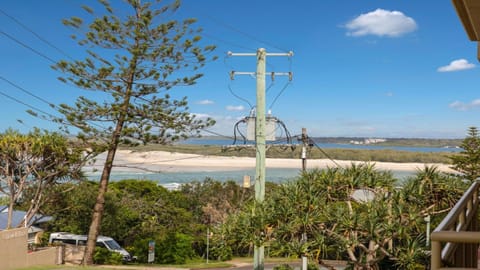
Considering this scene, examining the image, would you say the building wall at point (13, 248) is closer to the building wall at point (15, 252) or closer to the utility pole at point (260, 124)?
the building wall at point (15, 252)

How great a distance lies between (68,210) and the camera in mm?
19141

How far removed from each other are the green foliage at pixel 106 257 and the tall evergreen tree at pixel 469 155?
50.6 ft

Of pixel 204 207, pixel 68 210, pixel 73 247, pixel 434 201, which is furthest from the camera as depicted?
pixel 204 207

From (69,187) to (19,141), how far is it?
2.94 metres

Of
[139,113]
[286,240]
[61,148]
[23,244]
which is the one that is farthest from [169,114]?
[286,240]

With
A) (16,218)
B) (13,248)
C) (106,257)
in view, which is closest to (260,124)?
(13,248)

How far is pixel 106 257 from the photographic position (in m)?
17.2

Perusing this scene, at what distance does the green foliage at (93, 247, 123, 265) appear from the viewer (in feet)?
55.5

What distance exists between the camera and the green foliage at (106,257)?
16906 mm

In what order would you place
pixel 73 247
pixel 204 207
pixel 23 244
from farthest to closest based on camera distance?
1. pixel 204 207
2. pixel 73 247
3. pixel 23 244

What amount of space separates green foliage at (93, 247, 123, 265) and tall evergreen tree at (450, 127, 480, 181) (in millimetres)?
15418

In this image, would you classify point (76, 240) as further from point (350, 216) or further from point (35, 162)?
point (350, 216)

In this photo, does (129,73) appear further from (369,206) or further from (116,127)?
(369,206)

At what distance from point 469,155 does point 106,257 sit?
16.6m
